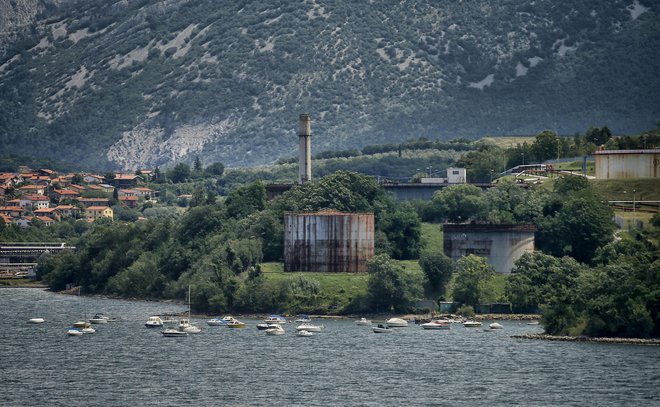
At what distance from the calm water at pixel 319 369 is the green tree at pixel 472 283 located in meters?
11.0

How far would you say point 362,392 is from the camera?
138375 millimetres

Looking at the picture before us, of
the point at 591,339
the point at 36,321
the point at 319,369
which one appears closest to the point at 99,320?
the point at 36,321

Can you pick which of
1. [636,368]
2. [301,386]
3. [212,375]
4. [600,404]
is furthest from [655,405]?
[212,375]

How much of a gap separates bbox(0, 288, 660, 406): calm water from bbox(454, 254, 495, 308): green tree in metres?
11.0

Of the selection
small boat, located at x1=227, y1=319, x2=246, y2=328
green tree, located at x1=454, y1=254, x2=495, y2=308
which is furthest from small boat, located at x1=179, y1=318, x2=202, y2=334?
green tree, located at x1=454, y1=254, x2=495, y2=308

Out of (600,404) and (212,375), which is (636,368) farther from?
(212,375)

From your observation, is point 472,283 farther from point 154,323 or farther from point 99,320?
point 99,320

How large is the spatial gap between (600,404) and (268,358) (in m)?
35.9

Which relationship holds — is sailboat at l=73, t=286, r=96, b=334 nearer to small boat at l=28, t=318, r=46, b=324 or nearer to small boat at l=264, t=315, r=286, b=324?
small boat at l=28, t=318, r=46, b=324

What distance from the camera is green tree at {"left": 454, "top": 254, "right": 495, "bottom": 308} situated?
19662 centimetres

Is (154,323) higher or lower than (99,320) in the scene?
lower

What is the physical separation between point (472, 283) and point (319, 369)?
1868 inches

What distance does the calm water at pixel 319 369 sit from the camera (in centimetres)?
13512

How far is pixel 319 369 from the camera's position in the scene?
152 meters
